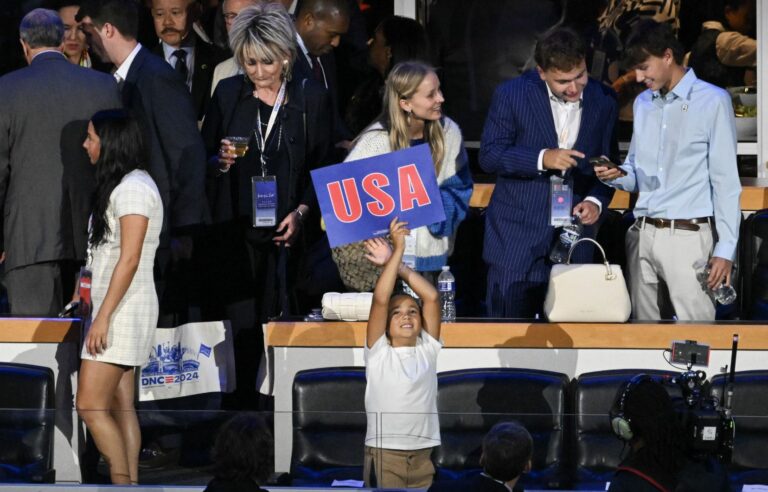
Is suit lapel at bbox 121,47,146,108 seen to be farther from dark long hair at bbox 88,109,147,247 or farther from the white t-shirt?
the white t-shirt

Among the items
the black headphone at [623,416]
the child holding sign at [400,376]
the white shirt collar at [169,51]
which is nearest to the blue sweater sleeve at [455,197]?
the child holding sign at [400,376]

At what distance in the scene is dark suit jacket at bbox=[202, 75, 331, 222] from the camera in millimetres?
7461

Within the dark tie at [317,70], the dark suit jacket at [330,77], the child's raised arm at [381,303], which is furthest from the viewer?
the dark tie at [317,70]

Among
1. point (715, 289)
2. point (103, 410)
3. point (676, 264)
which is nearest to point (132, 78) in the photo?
point (103, 410)

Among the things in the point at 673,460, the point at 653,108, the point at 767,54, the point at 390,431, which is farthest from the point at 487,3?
the point at 673,460

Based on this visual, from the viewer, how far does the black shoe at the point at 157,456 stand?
5.86 m

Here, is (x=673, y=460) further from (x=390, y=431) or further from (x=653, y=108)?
(x=653, y=108)

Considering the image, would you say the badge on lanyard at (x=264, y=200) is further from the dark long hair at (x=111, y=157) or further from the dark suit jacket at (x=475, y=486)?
the dark suit jacket at (x=475, y=486)

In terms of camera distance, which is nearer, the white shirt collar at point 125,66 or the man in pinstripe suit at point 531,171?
the man in pinstripe suit at point 531,171

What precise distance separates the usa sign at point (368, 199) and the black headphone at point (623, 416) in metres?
1.79

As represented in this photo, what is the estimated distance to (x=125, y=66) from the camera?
292 inches

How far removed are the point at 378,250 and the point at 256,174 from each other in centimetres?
137

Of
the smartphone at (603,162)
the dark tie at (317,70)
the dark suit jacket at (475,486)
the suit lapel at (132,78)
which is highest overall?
the dark tie at (317,70)

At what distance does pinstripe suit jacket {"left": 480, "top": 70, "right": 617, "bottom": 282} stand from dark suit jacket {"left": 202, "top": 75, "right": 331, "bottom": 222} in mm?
810
